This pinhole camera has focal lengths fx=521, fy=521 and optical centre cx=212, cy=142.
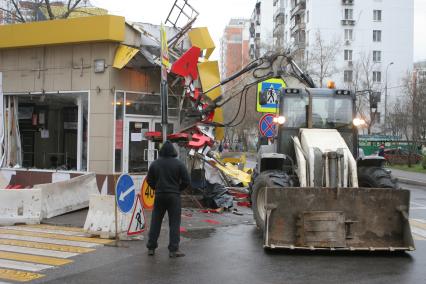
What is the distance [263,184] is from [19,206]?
5.44 metres

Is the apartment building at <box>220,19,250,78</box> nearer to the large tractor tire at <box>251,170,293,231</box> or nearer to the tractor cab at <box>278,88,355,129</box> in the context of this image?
the tractor cab at <box>278,88,355,129</box>

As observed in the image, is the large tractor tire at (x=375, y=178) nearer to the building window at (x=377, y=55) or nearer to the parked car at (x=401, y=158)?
the parked car at (x=401, y=158)

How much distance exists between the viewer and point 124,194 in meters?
9.04

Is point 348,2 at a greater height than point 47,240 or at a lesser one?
greater

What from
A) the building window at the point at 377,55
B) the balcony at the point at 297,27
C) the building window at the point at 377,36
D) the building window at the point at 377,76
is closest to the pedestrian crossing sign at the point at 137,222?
the building window at the point at 377,76

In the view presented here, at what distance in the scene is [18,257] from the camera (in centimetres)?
808

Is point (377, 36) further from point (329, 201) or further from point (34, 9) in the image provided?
point (329, 201)

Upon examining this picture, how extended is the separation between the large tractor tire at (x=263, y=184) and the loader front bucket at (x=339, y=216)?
56 centimetres

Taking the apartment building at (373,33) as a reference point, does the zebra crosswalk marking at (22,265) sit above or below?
below

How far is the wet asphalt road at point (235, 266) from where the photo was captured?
22.4 feet

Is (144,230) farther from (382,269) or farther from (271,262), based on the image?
(382,269)

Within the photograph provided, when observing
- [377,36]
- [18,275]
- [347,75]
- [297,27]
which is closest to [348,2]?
[377,36]

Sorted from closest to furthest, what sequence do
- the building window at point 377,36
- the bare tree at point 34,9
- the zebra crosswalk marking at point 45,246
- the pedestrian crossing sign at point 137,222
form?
the zebra crosswalk marking at point 45,246 → the pedestrian crossing sign at point 137,222 → the bare tree at point 34,9 → the building window at point 377,36

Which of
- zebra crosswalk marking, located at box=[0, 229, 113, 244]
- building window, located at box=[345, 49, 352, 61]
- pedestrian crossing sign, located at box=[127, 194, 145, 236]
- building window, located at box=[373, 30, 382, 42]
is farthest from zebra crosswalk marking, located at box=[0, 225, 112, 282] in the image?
building window, located at box=[373, 30, 382, 42]
